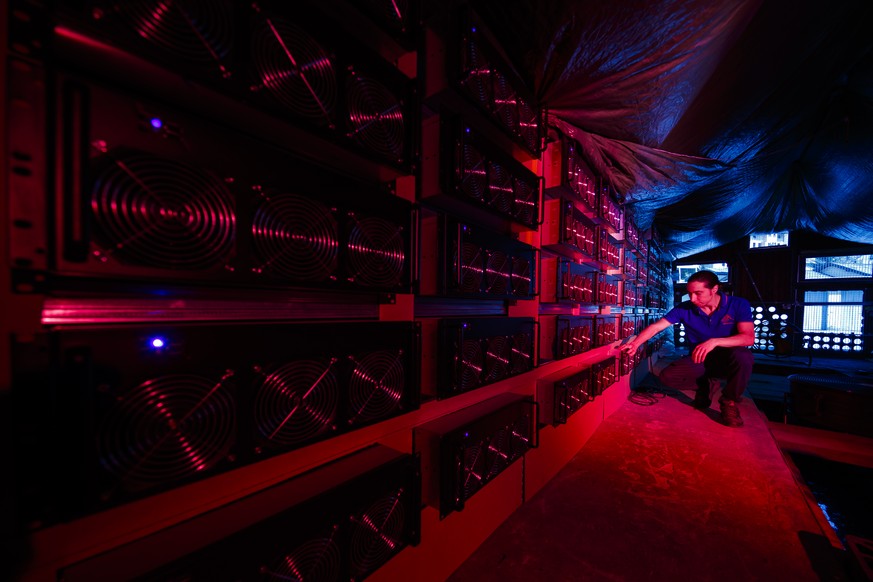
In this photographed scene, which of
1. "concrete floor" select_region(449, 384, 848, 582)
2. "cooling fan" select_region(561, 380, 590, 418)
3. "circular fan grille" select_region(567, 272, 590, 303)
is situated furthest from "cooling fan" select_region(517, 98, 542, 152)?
"concrete floor" select_region(449, 384, 848, 582)

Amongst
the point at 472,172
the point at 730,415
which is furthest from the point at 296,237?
the point at 730,415

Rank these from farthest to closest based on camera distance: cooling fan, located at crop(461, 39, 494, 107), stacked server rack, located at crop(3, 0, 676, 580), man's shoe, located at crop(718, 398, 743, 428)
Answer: man's shoe, located at crop(718, 398, 743, 428)
cooling fan, located at crop(461, 39, 494, 107)
stacked server rack, located at crop(3, 0, 676, 580)

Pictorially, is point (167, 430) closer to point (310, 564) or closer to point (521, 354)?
point (310, 564)

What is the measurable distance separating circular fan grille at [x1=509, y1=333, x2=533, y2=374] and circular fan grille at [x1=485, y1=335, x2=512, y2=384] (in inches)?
2.0

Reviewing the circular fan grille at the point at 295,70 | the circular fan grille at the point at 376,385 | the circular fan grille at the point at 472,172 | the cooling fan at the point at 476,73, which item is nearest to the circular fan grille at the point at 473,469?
the circular fan grille at the point at 376,385

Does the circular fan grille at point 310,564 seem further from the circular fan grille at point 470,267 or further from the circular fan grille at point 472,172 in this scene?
the circular fan grille at point 472,172

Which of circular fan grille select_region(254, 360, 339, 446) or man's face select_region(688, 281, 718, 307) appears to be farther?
man's face select_region(688, 281, 718, 307)

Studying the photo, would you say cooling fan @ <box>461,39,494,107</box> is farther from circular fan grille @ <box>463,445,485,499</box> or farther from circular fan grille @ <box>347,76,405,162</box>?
circular fan grille @ <box>463,445,485,499</box>

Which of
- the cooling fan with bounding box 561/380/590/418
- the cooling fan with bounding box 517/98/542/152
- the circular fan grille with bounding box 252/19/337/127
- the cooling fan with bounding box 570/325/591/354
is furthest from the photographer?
the cooling fan with bounding box 570/325/591/354

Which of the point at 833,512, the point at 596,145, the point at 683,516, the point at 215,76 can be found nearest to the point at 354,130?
the point at 215,76

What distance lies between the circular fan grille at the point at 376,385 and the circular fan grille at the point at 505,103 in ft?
4.47

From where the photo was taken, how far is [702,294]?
11.7 feet

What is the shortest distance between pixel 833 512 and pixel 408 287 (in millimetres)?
4636

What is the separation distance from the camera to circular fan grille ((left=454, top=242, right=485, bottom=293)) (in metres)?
1.39
